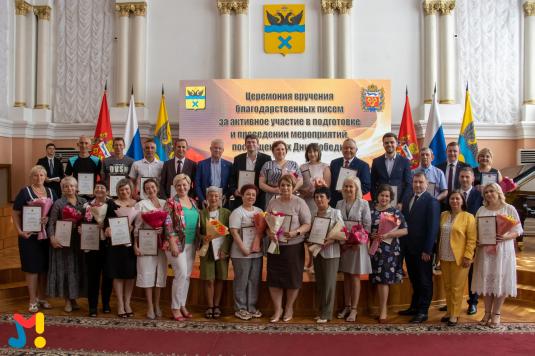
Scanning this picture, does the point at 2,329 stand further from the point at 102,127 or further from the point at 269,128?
the point at 269,128

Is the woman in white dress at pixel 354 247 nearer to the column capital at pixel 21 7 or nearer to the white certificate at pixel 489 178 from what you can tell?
the white certificate at pixel 489 178

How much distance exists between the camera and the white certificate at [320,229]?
13.6ft

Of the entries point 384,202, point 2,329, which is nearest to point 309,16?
point 384,202

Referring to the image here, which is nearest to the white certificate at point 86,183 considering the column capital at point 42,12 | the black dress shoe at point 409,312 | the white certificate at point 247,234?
the white certificate at point 247,234

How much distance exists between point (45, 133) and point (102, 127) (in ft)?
6.07

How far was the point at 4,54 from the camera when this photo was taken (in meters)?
8.98

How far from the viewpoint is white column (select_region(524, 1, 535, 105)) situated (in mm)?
8742

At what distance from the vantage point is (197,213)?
4371mm

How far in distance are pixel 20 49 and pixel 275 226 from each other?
292 inches

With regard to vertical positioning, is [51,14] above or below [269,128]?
above

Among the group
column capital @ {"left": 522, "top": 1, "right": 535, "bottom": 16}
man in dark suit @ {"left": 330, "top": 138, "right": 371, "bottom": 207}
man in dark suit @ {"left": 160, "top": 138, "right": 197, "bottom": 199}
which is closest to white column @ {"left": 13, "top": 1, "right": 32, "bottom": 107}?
man in dark suit @ {"left": 160, "top": 138, "right": 197, "bottom": 199}

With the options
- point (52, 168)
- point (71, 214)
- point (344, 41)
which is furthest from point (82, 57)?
point (71, 214)

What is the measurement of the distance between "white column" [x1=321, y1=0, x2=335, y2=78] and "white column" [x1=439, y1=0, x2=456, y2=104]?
1.99m

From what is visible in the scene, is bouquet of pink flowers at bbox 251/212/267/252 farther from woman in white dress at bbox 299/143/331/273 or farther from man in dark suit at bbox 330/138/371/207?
man in dark suit at bbox 330/138/371/207
